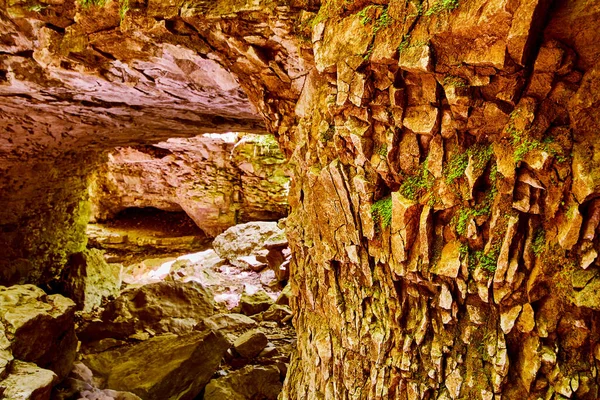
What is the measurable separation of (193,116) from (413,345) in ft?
12.9

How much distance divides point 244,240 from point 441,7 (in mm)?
7254

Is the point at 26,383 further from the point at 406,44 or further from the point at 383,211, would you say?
the point at 406,44

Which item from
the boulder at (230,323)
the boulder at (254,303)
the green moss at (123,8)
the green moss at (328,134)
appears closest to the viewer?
the green moss at (328,134)

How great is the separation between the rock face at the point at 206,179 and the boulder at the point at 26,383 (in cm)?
701

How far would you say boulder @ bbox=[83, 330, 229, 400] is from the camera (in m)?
3.95

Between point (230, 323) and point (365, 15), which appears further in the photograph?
point (230, 323)

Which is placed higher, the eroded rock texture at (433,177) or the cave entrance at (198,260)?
the eroded rock texture at (433,177)

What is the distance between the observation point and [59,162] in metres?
6.25

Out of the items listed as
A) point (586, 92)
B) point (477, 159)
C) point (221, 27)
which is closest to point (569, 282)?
point (477, 159)

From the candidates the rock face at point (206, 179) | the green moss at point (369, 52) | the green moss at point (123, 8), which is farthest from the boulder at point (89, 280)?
the green moss at point (369, 52)

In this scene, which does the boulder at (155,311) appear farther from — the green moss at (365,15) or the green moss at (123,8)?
the green moss at (365,15)

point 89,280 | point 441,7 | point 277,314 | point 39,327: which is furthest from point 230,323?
point 441,7

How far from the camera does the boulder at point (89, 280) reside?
6.70 meters

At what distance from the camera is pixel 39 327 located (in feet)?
12.1
